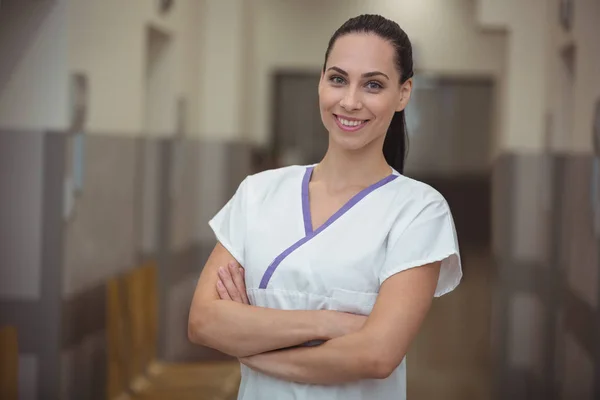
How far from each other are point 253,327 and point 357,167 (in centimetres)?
33

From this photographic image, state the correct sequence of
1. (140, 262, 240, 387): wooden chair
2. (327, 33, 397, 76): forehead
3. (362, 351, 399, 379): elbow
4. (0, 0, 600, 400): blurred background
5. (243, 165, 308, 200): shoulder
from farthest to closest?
1. (140, 262, 240, 387): wooden chair
2. (0, 0, 600, 400): blurred background
3. (243, 165, 308, 200): shoulder
4. (327, 33, 397, 76): forehead
5. (362, 351, 399, 379): elbow

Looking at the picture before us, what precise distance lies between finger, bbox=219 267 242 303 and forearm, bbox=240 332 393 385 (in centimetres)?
11

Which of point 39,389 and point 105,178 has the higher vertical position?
point 105,178

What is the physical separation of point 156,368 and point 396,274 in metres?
2.10

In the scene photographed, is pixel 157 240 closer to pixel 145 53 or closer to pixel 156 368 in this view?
pixel 156 368

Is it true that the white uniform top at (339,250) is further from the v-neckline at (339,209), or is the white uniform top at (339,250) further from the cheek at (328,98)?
the cheek at (328,98)

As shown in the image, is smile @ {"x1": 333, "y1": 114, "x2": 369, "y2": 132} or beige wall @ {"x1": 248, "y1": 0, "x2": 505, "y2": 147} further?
beige wall @ {"x1": 248, "y1": 0, "x2": 505, "y2": 147}

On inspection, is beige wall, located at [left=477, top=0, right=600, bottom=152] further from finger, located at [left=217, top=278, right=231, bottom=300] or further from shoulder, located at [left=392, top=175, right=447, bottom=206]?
finger, located at [left=217, top=278, right=231, bottom=300]

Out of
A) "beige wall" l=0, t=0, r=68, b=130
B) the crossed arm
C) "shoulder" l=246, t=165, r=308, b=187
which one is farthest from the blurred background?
the crossed arm

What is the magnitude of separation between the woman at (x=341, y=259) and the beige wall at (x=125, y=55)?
1498 mm

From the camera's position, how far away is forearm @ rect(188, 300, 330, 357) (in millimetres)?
1311

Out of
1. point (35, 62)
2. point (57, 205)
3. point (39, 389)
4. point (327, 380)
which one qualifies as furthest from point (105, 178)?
Result: point (327, 380)

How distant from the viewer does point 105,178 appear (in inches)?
117

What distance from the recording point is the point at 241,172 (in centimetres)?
318
